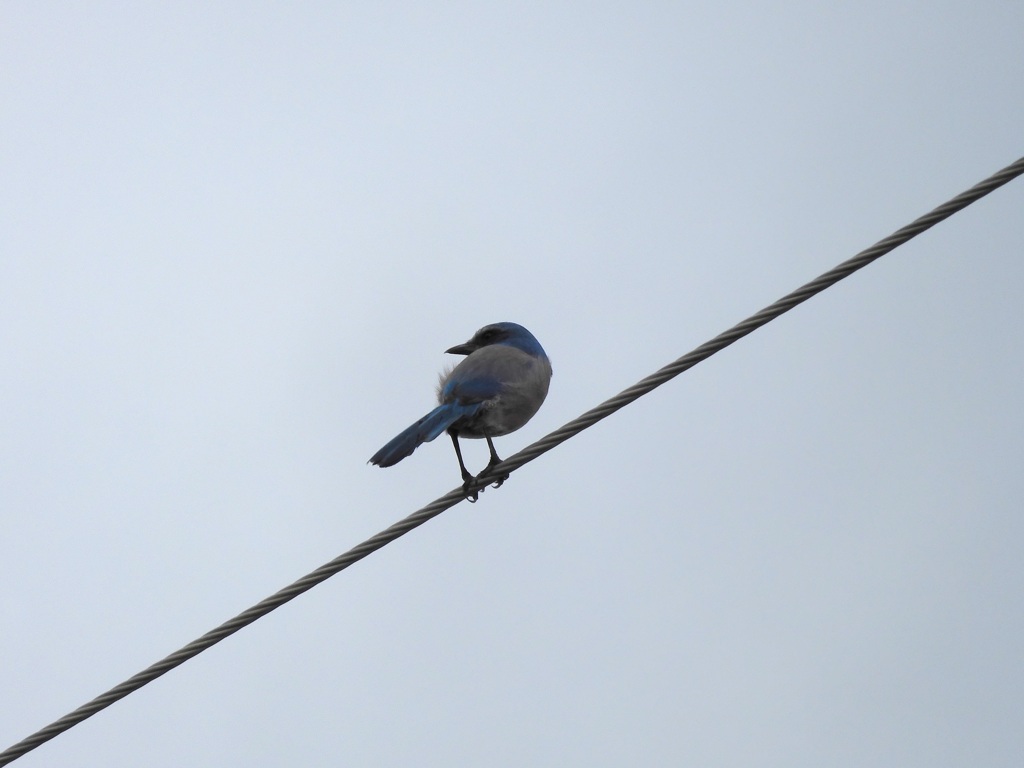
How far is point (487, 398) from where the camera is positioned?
7.48 m

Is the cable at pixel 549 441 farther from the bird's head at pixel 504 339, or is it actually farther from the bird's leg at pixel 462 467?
the bird's head at pixel 504 339

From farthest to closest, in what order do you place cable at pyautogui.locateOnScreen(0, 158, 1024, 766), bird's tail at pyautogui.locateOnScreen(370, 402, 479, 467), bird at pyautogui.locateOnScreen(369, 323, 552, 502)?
bird at pyautogui.locateOnScreen(369, 323, 552, 502), bird's tail at pyautogui.locateOnScreen(370, 402, 479, 467), cable at pyautogui.locateOnScreen(0, 158, 1024, 766)

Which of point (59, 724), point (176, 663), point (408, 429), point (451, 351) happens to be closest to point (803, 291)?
point (408, 429)

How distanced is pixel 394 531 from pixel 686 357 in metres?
1.50

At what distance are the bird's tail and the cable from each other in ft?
3.49

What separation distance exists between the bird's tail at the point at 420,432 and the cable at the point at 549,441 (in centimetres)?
106

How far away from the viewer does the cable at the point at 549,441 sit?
4711 millimetres

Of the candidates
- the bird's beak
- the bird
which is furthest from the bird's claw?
the bird's beak

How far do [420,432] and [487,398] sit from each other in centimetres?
80

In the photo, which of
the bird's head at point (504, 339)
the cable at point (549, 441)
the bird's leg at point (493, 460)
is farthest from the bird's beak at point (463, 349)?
the cable at point (549, 441)

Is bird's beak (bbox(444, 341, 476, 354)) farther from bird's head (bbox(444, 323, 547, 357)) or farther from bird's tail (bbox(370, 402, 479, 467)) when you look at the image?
bird's tail (bbox(370, 402, 479, 467))

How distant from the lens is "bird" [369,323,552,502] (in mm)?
7160

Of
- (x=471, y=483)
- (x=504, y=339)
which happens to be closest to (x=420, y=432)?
(x=471, y=483)

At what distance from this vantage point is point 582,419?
5414mm
